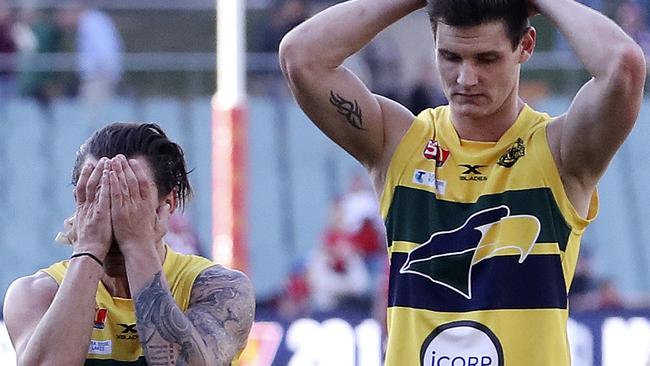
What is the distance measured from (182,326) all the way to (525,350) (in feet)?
3.31

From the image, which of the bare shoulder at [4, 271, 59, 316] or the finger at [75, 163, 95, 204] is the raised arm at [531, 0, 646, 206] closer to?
the finger at [75, 163, 95, 204]

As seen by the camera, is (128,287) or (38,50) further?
(38,50)

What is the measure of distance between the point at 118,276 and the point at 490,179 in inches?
44.0

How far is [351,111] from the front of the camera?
15.9ft

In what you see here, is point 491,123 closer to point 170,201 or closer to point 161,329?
point 170,201

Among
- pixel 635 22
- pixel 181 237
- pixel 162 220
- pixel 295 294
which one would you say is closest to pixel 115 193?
pixel 162 220

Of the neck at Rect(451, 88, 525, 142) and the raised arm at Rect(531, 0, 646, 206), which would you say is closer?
the raised arm at Rect(531, 0, 646, 206)

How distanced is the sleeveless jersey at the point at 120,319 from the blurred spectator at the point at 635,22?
11818 millimetres

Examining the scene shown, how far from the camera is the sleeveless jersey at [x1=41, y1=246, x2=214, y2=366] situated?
433cm

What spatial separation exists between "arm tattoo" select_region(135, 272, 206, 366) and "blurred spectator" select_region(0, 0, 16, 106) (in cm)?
1155

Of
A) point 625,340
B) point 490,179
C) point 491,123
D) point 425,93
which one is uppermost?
point 425,93

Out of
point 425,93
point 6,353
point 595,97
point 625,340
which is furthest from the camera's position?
point 425,93

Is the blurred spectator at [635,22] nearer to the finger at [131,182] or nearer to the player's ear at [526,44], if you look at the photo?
the player's ear at [526,44]

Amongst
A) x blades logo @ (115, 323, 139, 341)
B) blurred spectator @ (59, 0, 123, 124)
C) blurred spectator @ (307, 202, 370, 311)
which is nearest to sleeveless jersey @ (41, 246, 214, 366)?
x blades logo @ (115, 323, 139, 341)
